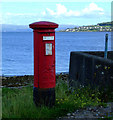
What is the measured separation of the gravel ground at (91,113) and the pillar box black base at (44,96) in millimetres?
619

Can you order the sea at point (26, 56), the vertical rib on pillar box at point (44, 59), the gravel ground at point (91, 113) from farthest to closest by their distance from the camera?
the sea at point (26, 56) → the vertical rib on pillar box at point (44, 59) → the gravel ground at point (91, 113)

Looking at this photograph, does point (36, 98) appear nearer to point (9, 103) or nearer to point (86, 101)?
point (9, 103)

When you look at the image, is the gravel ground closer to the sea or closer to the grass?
the grass

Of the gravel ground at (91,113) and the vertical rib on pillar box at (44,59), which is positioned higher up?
the vertical rib on pillar box at (44,59)

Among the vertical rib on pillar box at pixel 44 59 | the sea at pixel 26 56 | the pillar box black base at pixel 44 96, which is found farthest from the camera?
the sea at pixel 26 56

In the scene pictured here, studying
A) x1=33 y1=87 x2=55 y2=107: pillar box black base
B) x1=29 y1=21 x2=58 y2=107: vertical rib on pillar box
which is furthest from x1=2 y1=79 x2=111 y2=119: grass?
x1=29 y1=21 x2=58 y2=107: vertical rib on pillar box

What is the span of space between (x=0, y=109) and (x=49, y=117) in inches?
46.3

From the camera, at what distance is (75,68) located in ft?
29.0

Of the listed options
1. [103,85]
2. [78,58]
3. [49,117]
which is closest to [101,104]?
[103,85]

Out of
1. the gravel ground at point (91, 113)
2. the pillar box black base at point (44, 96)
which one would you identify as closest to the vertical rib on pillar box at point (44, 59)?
the pillar box black base at point (44, 96)

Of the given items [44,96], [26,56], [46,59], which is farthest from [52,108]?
[26,56]

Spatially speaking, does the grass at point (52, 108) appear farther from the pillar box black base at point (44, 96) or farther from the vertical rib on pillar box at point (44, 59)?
the vertical rib on pillar box at point (44, 59)

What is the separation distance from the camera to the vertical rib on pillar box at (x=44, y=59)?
229 inches

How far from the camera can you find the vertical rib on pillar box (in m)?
5.82
